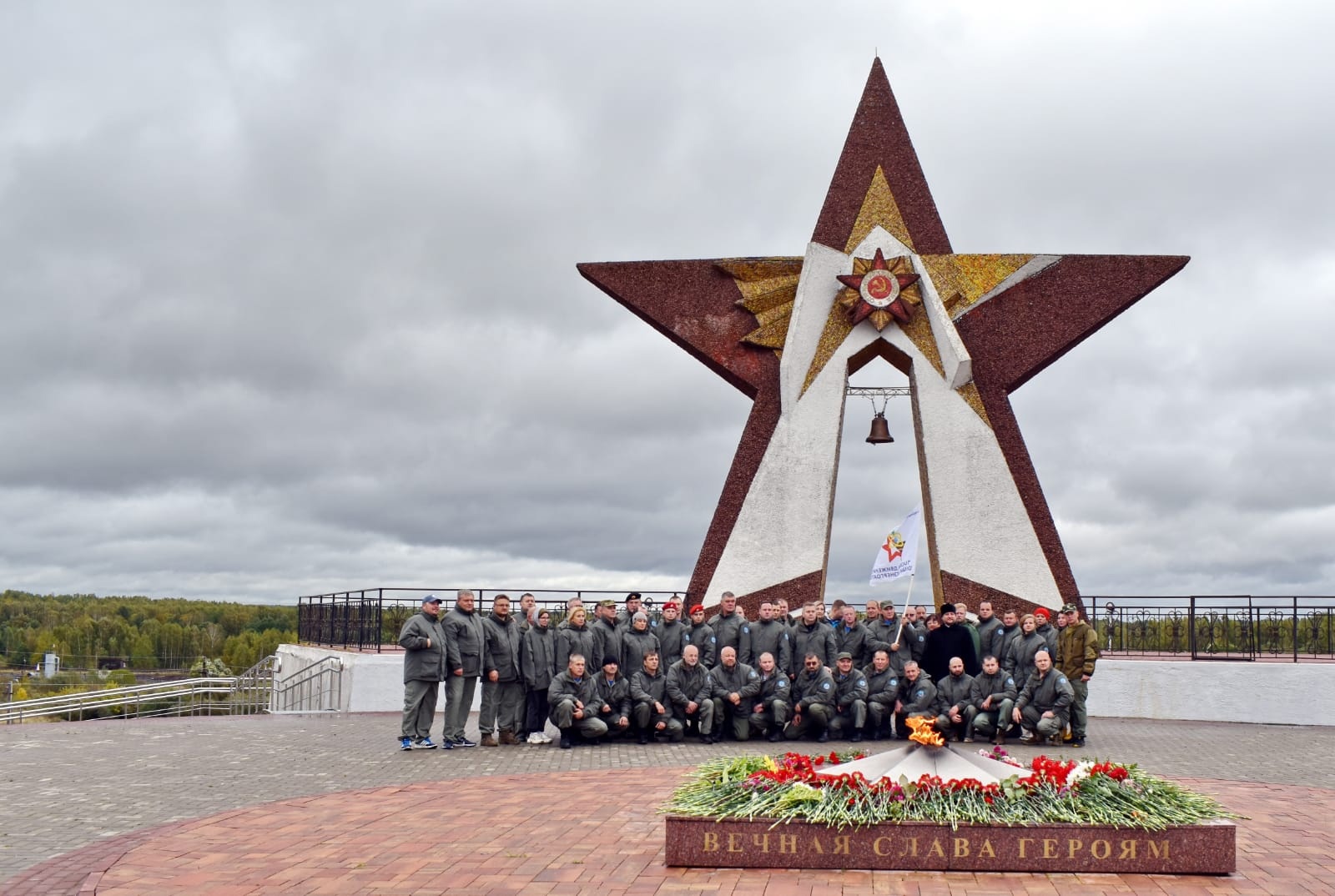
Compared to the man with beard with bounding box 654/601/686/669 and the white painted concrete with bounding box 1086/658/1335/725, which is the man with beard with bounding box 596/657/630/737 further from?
the white painted concrete with bounding box 1086/658/1335/725

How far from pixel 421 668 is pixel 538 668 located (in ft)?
4.04

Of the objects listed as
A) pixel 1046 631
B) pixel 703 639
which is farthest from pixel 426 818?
pixel 1046 631

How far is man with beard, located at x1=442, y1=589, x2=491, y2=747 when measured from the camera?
11305 millimetres

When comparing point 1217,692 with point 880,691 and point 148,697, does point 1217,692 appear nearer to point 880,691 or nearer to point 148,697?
point 880,691

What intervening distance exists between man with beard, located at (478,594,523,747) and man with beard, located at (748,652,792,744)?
2272 mm

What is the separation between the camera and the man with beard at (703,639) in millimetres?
12430

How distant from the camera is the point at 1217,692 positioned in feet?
48.9

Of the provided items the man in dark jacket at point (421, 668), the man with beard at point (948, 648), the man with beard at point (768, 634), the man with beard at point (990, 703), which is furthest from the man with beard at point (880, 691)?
the man in dark jacket at point (421, 668)

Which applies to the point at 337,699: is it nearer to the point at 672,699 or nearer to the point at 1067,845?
the point at 672,699

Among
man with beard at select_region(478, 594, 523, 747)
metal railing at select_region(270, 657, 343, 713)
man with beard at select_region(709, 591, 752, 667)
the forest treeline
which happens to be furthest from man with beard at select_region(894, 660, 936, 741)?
the forest treeline

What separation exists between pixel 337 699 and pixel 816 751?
7822mm

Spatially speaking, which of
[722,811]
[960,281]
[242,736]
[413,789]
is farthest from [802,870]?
[960,281]

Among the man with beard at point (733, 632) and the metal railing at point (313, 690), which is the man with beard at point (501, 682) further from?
the metal railing at point (313, 690)

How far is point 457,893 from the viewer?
551cm
